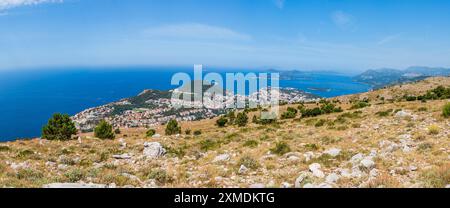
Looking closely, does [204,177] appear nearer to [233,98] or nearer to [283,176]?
[283,176]

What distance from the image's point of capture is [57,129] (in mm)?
25734

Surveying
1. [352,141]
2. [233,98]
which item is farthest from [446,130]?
[233,98]

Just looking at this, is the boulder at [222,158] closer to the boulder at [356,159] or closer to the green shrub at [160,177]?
the green shrub at [160,177]

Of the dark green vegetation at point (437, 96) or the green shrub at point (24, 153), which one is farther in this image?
the dark green vegetation at point (437, 96)

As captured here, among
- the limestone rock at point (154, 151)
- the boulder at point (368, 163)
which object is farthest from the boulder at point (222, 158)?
the boulder at point (368, 163)

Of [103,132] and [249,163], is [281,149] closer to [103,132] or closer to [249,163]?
[249,163]

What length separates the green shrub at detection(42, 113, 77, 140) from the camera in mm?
25352

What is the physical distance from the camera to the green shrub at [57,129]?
25352mm

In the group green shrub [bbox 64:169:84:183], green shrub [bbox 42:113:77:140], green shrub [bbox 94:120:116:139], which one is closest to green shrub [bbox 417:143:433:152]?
green shrub [bbox 64:169:84:183]

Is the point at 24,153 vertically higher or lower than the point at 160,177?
lower

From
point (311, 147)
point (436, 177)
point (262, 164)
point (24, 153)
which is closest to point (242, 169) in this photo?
point (262, 164)

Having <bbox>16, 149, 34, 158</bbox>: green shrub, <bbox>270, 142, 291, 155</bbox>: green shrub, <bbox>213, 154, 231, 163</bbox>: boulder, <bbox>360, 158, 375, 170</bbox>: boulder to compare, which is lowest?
<bbox>16, 149, 34, 158</bbox>: green shrub

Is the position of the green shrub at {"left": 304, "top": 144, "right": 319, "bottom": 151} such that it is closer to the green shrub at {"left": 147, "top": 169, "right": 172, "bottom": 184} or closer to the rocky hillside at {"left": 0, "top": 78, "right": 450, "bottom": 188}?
the rocky hillside at {"left": 0, "top": 78, "right": 450, "bottom": 188}
